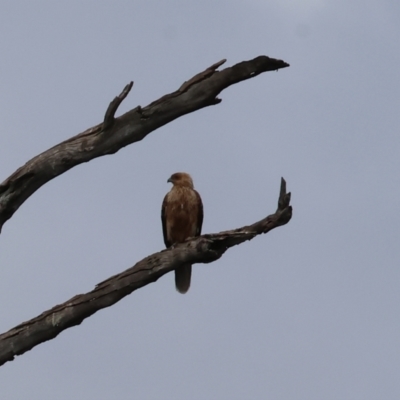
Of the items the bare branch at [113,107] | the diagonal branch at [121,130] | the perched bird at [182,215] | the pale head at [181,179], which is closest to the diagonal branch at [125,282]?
the diagonal branch at [121,130]

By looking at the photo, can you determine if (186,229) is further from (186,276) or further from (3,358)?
(3,358)

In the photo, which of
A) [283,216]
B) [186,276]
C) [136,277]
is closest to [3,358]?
[136,277]

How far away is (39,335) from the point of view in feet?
22.3

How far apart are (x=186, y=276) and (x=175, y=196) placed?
0.97m

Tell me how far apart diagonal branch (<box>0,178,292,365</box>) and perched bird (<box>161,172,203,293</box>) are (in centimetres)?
417

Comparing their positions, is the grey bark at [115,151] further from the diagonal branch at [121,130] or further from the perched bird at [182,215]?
the perched bird at [182,215]

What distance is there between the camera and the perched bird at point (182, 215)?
11273 mm

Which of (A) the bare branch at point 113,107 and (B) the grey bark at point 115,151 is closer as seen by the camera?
(A) the bare branch at point 113,107

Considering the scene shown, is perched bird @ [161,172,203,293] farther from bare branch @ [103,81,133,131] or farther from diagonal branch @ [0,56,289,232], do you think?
bare branch @ [103,81,133,131]

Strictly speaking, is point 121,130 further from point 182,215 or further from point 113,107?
point 182,215

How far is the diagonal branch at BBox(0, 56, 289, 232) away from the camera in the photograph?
7047 mm

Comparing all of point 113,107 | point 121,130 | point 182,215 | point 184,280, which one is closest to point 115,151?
point 121,130

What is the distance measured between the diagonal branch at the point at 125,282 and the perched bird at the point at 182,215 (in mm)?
4168

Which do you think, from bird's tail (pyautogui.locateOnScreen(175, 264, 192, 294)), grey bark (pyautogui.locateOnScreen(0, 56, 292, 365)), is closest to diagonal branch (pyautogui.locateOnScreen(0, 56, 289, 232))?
grey bark (pyautogui.locateOnScreen(0, 56, 292, 365))
